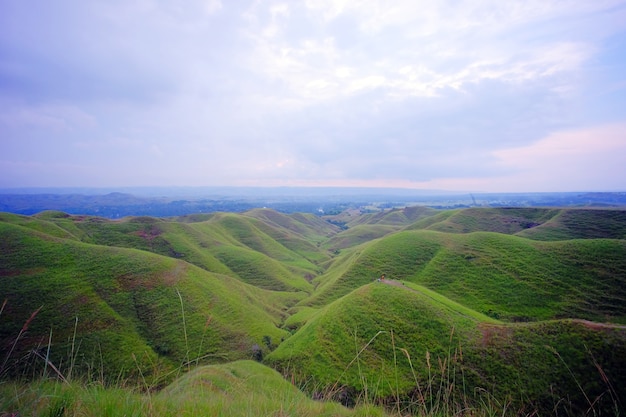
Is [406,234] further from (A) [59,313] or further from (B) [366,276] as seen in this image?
(A) [59,313]

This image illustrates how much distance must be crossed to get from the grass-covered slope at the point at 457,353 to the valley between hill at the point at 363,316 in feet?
0.55

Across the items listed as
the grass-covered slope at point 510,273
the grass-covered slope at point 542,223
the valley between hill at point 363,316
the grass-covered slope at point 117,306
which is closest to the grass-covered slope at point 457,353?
the valley between hill at point 363,316

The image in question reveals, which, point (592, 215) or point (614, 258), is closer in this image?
point (614, 258)

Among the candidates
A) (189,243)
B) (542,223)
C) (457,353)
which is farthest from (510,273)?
(189,243)

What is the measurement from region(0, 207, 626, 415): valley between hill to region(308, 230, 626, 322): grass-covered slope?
0.27 meters

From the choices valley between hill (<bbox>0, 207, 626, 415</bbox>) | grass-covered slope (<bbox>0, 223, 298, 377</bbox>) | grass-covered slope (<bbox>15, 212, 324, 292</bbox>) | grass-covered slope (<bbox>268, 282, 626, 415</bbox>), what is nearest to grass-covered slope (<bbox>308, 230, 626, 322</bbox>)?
valley between hill (<bbox>0, 207, 626, 415</bbox>)

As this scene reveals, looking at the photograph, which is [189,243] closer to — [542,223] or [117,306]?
[117,306]

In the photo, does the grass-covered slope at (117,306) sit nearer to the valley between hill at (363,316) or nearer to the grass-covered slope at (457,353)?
the valley between hill at (363,316)

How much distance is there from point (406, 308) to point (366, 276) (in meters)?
29.2

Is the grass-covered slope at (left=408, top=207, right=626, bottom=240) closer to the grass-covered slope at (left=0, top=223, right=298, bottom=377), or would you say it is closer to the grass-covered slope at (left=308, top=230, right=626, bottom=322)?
the grass-covered slope at (left=308, top=230, right=626, bottom=322)

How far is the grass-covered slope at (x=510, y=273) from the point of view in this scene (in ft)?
151

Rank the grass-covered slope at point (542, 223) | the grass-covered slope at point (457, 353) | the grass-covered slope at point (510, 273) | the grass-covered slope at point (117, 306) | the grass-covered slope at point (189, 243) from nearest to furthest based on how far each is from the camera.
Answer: the grass-covered slope at point (457, 353)
the grass-covered slope at point (117, 306)
the grass-covered slope at point (510, 273)
the grass-covered slope at point (189, 243)
the grass-covered slope at point (542, 223)

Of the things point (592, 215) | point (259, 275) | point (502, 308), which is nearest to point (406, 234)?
point (502, 308)

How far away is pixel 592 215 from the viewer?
299 ft
